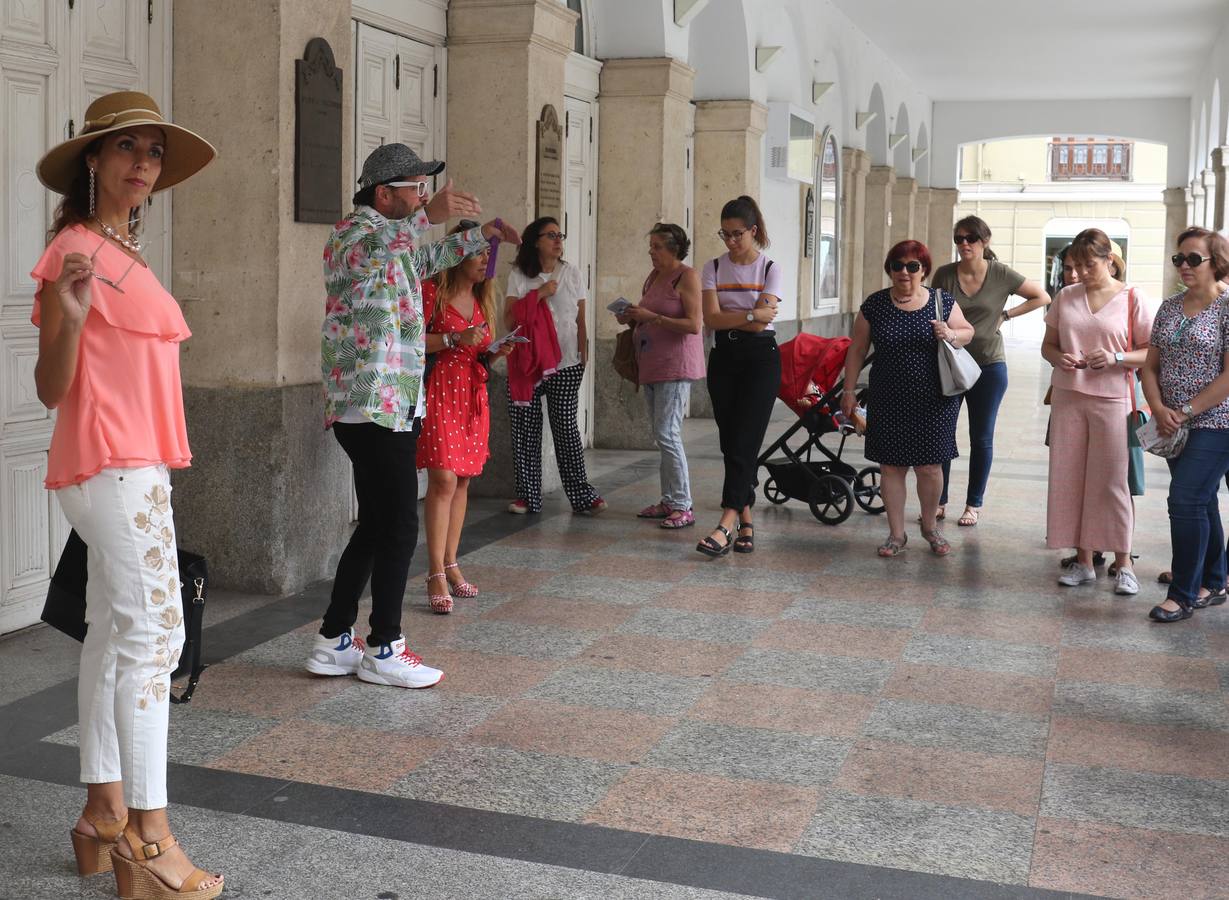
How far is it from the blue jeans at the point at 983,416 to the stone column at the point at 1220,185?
10.3m

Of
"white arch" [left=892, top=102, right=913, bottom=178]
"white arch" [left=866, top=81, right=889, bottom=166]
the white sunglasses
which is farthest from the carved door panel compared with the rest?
"white arch" [left=892, top=102, right=913, bottom=178]

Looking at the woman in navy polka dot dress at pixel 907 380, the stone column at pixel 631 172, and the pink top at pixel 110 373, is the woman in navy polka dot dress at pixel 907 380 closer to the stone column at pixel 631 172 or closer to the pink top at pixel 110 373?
the stone column at pixel 631 172

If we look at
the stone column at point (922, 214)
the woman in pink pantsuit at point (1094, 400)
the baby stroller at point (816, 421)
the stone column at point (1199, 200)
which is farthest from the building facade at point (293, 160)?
the stone column at point (922, 214)

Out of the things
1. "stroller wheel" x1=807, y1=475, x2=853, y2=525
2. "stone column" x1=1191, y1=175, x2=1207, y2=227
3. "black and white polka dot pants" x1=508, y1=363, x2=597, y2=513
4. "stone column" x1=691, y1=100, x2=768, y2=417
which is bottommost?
"stroller wheel" x1=807, y1=475, x2=853, y2=525

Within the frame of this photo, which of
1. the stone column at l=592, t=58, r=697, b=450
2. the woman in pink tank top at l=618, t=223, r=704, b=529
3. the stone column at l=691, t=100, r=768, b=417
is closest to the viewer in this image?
the woman in pink tank top at l=618, t=223, r=704, b=529

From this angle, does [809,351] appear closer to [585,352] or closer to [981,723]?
[585,352]

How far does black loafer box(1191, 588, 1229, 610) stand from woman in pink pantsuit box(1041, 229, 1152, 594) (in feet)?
1.05

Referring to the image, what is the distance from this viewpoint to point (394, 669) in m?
4.82

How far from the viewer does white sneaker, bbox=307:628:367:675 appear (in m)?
4.92

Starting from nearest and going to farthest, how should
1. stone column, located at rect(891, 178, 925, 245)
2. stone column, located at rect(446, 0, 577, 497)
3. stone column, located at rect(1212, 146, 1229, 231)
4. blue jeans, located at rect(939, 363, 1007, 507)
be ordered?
blue jeans, located at rect(939, 363, 1007, 507) → stone column, located at rect(446, 0, 577, 497) → stone column, located at rect(1212, 146, 1229, 231) → stone column, located at rect(891, 178, 925, 245)

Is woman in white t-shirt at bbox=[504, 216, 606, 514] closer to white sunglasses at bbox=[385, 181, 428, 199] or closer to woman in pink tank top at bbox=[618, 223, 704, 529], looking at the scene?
woman in pink tank top at bbox=[618, 223, 704, 529]

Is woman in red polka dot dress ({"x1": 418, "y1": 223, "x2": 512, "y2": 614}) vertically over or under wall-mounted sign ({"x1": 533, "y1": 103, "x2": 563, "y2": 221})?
under

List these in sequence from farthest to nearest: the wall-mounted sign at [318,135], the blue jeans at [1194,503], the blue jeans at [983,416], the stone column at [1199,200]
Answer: the stone column at [1199,200], the blue jeans at [983,416], the wall-mounted sign at [318,135], the blue jeans at [1194,503]

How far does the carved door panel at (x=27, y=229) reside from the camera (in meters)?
5.20
